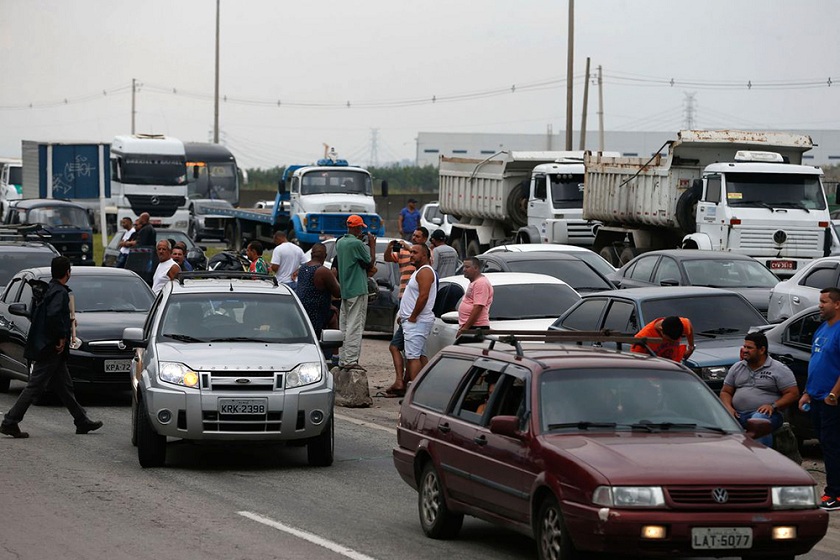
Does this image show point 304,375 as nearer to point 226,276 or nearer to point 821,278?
point 226,276

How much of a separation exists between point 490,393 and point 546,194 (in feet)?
85.3

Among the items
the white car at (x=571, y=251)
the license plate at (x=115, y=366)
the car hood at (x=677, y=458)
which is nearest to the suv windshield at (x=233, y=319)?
the license plate at (x=115, y=366)

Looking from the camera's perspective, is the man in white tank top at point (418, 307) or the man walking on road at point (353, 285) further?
the man walking on road at point (353, 285)

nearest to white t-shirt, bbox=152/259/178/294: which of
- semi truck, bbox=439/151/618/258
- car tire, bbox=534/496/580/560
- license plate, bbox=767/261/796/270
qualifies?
car tire, bbox=534/496/580/560

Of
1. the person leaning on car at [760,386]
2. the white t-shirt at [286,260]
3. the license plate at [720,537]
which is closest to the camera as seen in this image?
the license plate at [720,537]

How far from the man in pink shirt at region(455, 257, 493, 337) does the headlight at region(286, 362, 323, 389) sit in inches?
143

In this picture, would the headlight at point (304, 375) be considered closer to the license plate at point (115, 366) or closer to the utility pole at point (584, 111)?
the license plate at point (115, 366)

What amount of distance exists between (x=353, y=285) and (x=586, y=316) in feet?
10.9

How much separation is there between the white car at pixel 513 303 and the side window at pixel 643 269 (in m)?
3.37

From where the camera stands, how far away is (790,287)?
1822cm

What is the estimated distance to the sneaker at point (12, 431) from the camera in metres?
13.9

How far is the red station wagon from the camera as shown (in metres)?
7.48

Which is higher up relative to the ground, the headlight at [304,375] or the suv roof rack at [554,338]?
the suv roof rack at [554,338]

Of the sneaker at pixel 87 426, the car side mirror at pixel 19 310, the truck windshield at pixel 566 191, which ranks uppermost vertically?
the truck windshield at pixel 566 191
